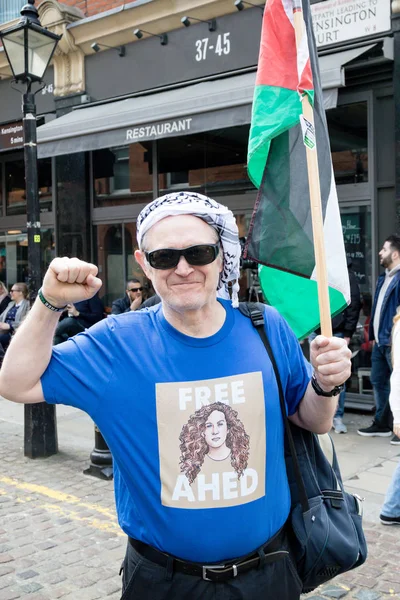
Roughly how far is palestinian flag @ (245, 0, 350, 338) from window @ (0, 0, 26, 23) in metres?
11.5

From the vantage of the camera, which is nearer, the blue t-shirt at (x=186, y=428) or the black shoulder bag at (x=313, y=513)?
the blue t-shirt at (x=186, y=428)

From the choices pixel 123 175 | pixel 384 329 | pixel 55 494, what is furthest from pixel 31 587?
pixel 123 175

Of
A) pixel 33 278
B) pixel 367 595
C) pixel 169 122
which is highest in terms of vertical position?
pixel 169 122

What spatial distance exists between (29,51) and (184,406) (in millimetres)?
5665

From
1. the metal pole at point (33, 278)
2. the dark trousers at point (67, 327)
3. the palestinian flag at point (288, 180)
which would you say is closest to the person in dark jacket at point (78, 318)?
the dark trousers at point (67, 327)

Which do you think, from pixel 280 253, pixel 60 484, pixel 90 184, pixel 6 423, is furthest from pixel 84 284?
pixel 90 184

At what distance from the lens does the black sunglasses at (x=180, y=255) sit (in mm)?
1938

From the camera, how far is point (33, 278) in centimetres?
655

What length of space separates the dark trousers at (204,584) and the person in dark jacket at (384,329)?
4913 millimetres

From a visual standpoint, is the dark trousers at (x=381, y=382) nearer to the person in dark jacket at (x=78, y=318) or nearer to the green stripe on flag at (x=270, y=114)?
the person in dark jacket at (x=78, y=318)

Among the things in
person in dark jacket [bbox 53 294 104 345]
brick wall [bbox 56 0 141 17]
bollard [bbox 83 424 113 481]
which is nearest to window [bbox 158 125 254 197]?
person in dark jacket [bbox 53 294 104 345]

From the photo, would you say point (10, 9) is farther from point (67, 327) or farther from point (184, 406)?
point (184, 406)

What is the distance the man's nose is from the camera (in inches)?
75.8

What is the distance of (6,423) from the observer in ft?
26.5
